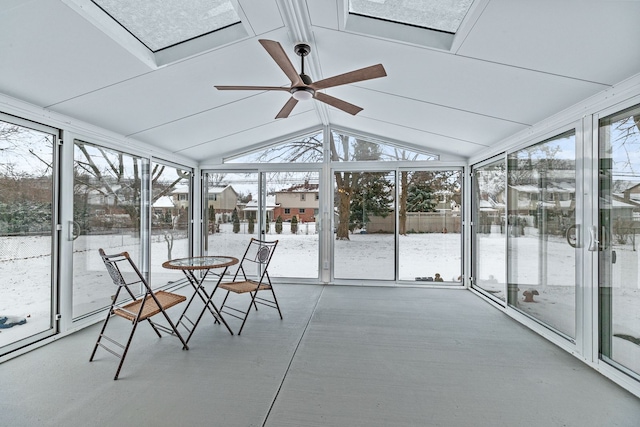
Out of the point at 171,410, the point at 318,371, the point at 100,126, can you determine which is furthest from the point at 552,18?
the point at 100,126

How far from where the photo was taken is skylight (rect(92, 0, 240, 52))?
1.99 metres

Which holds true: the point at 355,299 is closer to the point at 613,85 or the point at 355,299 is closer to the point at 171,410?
the point at 171,410

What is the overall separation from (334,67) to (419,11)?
3.46 ft

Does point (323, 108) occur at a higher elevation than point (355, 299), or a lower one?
higher

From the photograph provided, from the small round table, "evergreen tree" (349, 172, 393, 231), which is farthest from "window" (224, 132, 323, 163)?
the small round table

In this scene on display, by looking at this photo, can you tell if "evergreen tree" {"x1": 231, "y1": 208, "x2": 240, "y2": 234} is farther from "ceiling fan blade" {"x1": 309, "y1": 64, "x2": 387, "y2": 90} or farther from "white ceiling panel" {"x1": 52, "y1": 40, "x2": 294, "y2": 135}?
"ceiling fan blade" {"x1": 309, "y1": 64, "x2": 387, "y2": 90}

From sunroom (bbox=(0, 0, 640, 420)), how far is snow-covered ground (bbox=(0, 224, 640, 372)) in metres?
0.02

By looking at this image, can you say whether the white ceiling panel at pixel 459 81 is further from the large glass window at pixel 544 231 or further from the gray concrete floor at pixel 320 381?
the gray concrete floor at pixel 320 381

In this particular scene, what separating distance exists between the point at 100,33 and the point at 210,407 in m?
2.57

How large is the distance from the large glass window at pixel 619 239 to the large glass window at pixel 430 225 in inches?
106

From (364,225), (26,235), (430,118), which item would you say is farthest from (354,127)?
(26,235)

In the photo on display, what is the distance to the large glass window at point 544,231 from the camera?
278cm

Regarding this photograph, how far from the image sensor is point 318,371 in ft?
7.68

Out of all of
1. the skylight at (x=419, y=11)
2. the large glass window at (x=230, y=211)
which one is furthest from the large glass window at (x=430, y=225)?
the skylight at (x=419, y=11)
